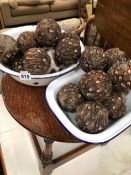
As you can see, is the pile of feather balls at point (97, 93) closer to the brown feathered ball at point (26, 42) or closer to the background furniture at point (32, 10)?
the brown feathered ball at point (26, 42)

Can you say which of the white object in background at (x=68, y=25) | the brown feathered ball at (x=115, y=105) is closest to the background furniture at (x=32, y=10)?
the white object in background at (x=68, y=25)

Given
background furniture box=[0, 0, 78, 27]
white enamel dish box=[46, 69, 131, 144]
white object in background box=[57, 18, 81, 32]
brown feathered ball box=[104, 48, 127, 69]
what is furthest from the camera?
background furniture box=[0, 0, 78, 27]

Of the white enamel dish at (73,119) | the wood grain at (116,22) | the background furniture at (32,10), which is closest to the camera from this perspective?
the white enamel dish at (73,119)

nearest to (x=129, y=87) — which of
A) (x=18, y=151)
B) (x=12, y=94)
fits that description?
(x=12, y=94)

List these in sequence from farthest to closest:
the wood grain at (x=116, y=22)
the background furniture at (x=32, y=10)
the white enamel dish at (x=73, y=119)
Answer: the background furniture at (x=32, y=10), the wood grain at (x=116, y=22), the white enamel dish at (x=73, y=119)

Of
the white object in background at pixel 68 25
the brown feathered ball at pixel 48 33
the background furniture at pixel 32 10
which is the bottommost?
the background furniture at pixel 32 10

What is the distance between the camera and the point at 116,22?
2.68ft

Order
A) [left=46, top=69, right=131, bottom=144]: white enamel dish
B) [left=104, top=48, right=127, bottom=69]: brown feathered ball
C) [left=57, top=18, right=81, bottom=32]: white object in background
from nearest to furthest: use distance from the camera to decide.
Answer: [left=46, top=69, right=131, bottom=144]: white enamel dish
[left=104, top=48, right=127, bottom=69]: brown feathered ball
[left=57, top=18, right=81, bottom=32]: white object in background

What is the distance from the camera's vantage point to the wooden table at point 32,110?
1.78ft

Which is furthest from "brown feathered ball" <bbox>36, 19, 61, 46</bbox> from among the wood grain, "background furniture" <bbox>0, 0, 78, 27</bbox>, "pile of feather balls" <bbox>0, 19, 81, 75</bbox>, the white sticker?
"background furniture" <bbox>0, 0, 78, 27</bbox>

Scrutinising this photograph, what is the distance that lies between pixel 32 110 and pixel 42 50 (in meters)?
0.18

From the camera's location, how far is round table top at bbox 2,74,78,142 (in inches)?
21.4

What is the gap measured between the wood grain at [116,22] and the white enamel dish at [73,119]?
32 cm

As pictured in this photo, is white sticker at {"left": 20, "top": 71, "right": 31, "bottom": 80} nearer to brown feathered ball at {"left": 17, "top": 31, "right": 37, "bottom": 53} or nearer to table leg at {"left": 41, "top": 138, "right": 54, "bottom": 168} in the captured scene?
brown feathered ball at {"left": 17, "top": 31, "right": 37, "bottom": 53}
